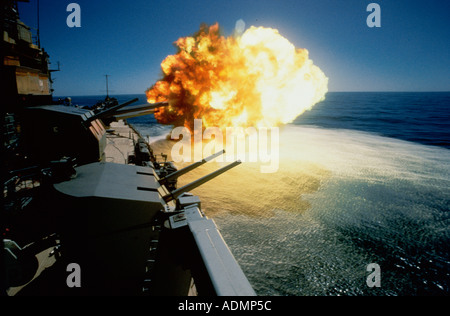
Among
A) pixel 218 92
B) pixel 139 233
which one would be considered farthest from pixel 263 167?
pixel 139 233

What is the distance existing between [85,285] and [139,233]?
1.48 metres

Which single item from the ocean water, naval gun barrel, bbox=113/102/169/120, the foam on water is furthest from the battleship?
the foam on water

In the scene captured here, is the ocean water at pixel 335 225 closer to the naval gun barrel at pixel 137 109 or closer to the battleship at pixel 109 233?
the battleship at pixel 109 233

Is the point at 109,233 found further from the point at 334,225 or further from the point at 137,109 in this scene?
the point at 334,225

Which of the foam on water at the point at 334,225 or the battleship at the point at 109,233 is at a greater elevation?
the battleship at the point at 109,233
